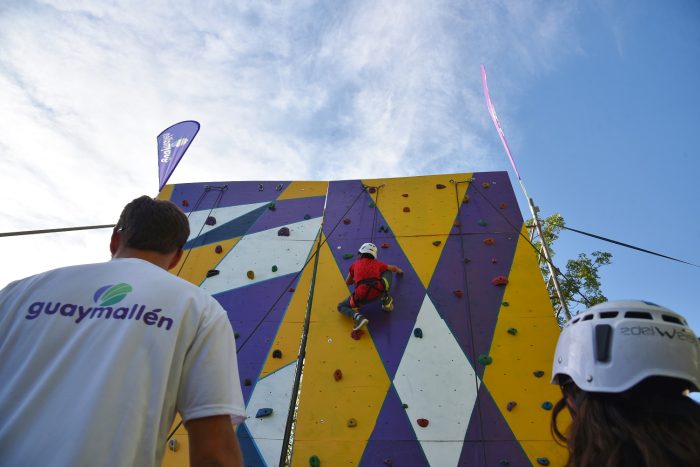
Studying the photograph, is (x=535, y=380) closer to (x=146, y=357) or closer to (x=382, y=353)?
(x=382, y=353)

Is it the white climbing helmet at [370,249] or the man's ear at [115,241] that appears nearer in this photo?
the man's ear at [115,241]

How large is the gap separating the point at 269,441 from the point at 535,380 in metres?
2.18

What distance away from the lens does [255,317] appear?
4.25 metres

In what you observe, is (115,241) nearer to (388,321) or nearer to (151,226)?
(151,226)

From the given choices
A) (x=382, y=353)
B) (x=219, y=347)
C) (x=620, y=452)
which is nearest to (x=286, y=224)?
(x=382, y=353)

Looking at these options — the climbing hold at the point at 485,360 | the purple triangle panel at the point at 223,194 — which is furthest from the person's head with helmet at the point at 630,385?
the purple triangle panel at the point at 223,194

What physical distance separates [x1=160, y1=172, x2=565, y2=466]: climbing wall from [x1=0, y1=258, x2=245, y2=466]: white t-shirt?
8.00 ft

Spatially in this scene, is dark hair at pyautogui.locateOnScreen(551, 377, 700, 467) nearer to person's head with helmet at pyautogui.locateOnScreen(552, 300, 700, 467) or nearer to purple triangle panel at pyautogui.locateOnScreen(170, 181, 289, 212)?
person's head with helmet at pyautogui.locateOnScreen(552, 300, 700, 467)

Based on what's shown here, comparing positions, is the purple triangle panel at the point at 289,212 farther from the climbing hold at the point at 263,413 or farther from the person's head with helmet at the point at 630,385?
the person's head with helmet at the point at 630,385

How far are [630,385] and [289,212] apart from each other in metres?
4.62

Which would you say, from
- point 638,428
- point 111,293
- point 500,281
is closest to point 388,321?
point 500,281

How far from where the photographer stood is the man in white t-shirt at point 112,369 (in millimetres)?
859

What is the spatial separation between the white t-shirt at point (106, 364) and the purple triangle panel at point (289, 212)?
4.12 metres

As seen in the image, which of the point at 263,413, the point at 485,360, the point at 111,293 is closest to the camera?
the point at 111,293
